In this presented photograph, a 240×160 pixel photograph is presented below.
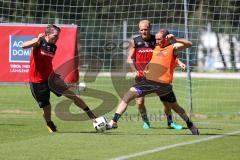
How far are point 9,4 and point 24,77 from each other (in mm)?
6073

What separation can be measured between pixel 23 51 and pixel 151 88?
6238 millimetres

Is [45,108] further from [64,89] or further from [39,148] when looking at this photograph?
[39,148]

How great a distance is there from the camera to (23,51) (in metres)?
18.8

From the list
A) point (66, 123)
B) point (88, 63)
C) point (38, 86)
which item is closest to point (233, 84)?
point (88, 63)

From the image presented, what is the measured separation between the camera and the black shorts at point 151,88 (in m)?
13.4

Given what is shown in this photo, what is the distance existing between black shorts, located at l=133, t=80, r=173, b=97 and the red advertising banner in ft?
16.7

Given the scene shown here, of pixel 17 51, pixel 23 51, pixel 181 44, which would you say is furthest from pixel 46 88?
pixel 17 51

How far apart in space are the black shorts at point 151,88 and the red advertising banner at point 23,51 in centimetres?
508

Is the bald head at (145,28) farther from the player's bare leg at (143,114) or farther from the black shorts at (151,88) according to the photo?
the player's bare leg at (143,114)

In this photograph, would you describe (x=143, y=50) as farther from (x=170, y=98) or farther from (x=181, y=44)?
(x=170, y=98)

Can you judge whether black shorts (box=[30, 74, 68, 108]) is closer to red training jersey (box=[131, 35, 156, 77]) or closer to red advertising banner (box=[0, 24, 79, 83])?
red training jersey (box=[131, 35, 156, 77])

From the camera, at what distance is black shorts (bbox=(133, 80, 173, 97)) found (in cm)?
1337

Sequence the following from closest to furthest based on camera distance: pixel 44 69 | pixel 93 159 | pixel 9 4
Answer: pixel 93 159, pixel 44 69, pixel 9 4

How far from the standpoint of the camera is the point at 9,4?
79.4ft
